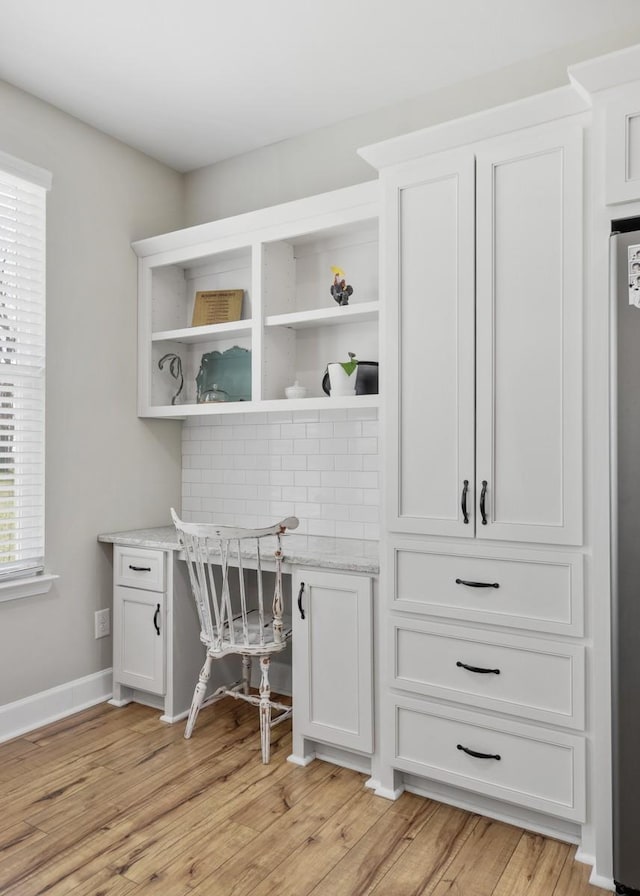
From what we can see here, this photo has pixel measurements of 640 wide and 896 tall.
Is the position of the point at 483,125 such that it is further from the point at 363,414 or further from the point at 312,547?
the point at 312,547

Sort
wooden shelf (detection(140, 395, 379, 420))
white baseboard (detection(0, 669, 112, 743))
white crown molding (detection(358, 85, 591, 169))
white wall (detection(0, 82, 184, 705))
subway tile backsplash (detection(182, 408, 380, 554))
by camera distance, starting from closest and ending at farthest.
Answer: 1. white crown molding (detection(358, 85, 591, 169))
2. wooden shelf (detection(140, 395, 379, 420))
3. white baseboard (detection(0, 669, 112, 743))
4. white wall (detection(0, 82, 184, 705))
5. subway tile backsplash (detection(182, 408, 380, 554))

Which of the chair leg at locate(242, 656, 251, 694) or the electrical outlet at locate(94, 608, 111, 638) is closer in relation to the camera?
the chair leg at locate(242, 656, 251, 694)

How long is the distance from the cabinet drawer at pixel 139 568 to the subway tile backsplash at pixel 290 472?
0.57 meters

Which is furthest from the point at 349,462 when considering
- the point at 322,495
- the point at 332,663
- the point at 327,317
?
the point at 332,663

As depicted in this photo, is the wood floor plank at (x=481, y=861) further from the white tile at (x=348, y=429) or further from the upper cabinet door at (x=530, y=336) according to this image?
the white tile at (x=348, y=429)

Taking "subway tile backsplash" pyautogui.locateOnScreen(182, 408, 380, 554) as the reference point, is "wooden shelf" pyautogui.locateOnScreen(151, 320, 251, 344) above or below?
above

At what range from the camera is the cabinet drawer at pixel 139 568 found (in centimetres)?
297

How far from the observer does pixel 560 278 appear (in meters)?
2.00

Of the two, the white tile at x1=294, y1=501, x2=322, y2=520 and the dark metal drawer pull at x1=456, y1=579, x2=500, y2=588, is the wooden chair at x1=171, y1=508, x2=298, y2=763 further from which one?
the dark metal drawer pull at x1=456, y1=579, x2=500, y2=588

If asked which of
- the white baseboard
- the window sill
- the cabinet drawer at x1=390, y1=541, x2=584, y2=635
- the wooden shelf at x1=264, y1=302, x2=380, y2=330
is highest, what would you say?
the wooden shelf at x1=264, y1=302, x2=380, y2=330

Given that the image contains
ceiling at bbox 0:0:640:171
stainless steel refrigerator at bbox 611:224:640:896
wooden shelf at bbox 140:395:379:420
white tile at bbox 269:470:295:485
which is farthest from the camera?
white tile at bbox 269:470:295:485

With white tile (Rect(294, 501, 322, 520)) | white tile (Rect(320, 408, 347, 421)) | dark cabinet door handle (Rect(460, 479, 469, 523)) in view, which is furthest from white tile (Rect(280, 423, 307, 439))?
dark cabinet door handle (Rect(460, 479, 469, 523))

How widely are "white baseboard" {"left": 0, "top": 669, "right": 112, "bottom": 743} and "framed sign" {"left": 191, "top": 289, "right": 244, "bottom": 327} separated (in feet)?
6.19

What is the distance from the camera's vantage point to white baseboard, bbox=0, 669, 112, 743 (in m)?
2.78
